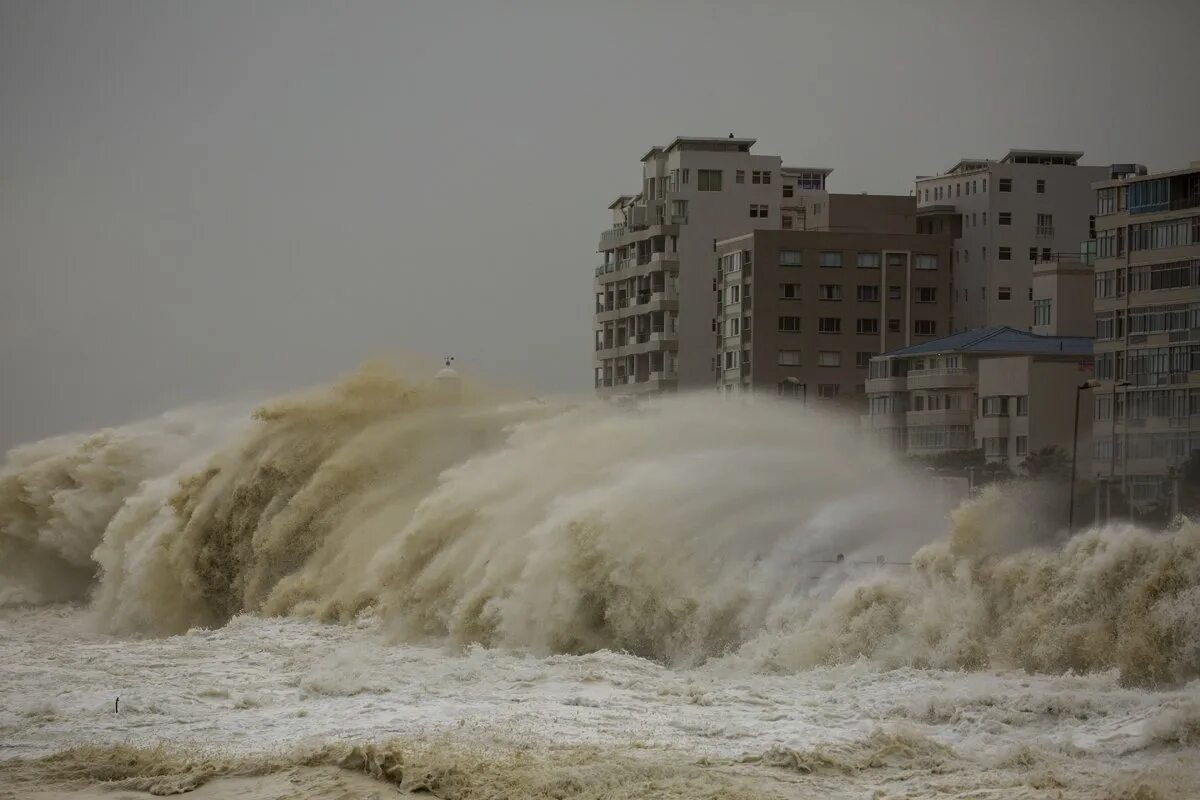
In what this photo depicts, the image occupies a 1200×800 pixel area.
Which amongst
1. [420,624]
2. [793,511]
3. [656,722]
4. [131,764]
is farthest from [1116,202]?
[131,764]

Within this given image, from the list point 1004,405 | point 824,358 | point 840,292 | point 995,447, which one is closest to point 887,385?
point 824,358

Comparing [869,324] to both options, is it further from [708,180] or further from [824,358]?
[708,180]

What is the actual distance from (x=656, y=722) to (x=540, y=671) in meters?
4.26

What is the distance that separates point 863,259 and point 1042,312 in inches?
456

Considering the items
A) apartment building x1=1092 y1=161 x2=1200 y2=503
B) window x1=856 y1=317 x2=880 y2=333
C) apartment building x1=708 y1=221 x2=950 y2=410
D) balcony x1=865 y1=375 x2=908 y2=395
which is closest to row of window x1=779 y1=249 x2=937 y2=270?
apartment building x1=708 y1=221 x2=950 y2=410

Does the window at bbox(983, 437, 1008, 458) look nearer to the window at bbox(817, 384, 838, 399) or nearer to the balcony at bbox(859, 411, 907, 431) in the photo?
the balcony at bbox(859, 411, 907, 431)

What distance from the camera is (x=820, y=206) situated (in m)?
86.2

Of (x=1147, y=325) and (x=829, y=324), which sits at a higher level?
(x=829, y=324)

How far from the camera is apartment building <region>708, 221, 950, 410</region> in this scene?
78.7 metres

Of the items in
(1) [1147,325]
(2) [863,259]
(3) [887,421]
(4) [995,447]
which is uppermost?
(2) [863,259]

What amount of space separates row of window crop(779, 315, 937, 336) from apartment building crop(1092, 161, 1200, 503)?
24.0 metres

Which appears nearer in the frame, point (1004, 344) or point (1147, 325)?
point (1147, 325)

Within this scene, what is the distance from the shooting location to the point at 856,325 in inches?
3150

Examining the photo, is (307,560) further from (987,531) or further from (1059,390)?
(1059,390)
